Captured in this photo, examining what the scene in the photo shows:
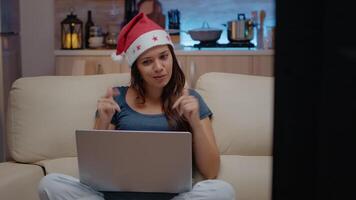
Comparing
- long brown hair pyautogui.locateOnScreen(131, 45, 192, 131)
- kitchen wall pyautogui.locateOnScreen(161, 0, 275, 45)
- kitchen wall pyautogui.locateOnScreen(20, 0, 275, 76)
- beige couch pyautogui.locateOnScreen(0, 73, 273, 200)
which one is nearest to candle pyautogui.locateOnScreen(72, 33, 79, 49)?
kitchen wall pyautogui.locateOnScreen(20, 0, 275, 76)

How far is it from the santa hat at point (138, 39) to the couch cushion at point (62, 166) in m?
0.48

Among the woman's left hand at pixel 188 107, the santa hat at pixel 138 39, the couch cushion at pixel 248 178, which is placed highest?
the santa hat at pixel 138 39

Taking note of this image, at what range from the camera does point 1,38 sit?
3.18 metres

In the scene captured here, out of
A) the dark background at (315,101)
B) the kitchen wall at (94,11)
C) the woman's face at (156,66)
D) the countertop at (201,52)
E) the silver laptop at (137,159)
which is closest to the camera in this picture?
the dark background at (315,101)

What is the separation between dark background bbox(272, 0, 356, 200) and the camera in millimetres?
326

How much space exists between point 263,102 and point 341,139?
5.85ft

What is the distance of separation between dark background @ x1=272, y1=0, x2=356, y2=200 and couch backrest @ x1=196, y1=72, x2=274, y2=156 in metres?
1.66

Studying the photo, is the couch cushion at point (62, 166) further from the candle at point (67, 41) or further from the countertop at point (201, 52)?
the candle at point (67, 41)

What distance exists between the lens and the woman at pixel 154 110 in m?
1.71

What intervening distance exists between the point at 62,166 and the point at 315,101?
1804mm

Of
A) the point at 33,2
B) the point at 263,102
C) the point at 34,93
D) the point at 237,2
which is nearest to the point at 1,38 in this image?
the point at 33,2

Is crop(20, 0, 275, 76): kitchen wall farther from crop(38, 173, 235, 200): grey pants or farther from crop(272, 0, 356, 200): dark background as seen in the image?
crop(272, 0, 356, 200): dark background

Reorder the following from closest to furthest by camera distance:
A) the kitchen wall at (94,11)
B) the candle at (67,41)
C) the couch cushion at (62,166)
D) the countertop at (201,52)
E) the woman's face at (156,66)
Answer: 1. the woman's face at (156,66)
2. the couch cushion at (62,166)
3. the countertop at (201,52)
4. the candle at (67,41)
5. the kitchen wall at (94,11)

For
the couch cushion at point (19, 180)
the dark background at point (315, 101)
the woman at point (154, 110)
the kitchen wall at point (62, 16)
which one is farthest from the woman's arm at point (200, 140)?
the kitchen wall at point (62, 16)
